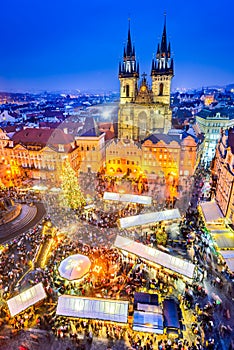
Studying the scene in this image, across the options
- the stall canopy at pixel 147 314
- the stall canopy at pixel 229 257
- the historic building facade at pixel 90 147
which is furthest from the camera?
Answer: the historic building facade at pixel 90 147

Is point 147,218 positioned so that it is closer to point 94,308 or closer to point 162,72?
point 94,308

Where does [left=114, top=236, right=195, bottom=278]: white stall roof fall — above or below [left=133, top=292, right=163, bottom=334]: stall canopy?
above

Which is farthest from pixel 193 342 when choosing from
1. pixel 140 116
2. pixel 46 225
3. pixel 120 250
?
pixel 140 116

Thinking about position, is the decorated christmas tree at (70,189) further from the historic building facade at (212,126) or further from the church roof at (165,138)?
the historic building facade at (212,126)

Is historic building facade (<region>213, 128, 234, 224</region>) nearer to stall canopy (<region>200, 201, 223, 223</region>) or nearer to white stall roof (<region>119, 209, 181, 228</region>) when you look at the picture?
stall canopy (<region>200, 201, 223, 223</region>)

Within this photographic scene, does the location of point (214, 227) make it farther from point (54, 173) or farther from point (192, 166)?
point (54, 173)

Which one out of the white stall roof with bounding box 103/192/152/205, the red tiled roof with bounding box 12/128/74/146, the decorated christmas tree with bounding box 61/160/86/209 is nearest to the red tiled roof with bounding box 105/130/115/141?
the red tiled roof with bounding box 12/128/74/146

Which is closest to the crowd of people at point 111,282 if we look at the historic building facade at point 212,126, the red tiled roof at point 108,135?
the red tiled roof at point 108,135
